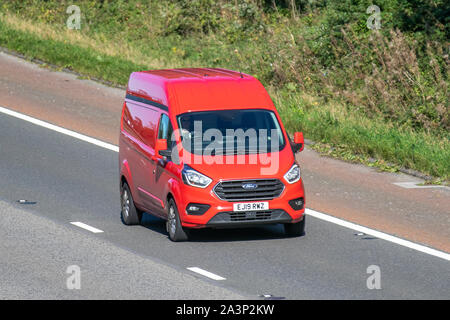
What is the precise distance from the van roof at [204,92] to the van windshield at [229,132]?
12cm

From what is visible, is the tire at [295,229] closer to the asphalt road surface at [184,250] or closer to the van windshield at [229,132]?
the asphalt road surface at [184,250]

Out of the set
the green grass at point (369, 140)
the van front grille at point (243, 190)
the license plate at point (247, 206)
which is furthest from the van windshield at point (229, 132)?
the green grass at point (369, 140)

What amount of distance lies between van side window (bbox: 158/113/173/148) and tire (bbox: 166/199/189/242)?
0.95 metres

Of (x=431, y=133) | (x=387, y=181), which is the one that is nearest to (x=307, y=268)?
(x=387, y=181)

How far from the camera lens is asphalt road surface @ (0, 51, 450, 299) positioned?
40.2 ft

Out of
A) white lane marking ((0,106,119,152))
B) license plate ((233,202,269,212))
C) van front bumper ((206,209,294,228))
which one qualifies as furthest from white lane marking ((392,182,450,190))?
white lane marking ((0,106,119,152))

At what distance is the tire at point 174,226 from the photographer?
14680 millimetres

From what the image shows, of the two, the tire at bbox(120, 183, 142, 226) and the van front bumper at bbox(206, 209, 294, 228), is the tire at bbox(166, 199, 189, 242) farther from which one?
the tire at bbox(120, 183, 142, 226)

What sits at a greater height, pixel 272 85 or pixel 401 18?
pixel 401 18

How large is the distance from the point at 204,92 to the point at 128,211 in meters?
2.27

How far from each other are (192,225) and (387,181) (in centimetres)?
535

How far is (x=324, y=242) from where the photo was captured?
14.9 meters

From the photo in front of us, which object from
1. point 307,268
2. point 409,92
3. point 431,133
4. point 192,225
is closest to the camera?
point 307,268
